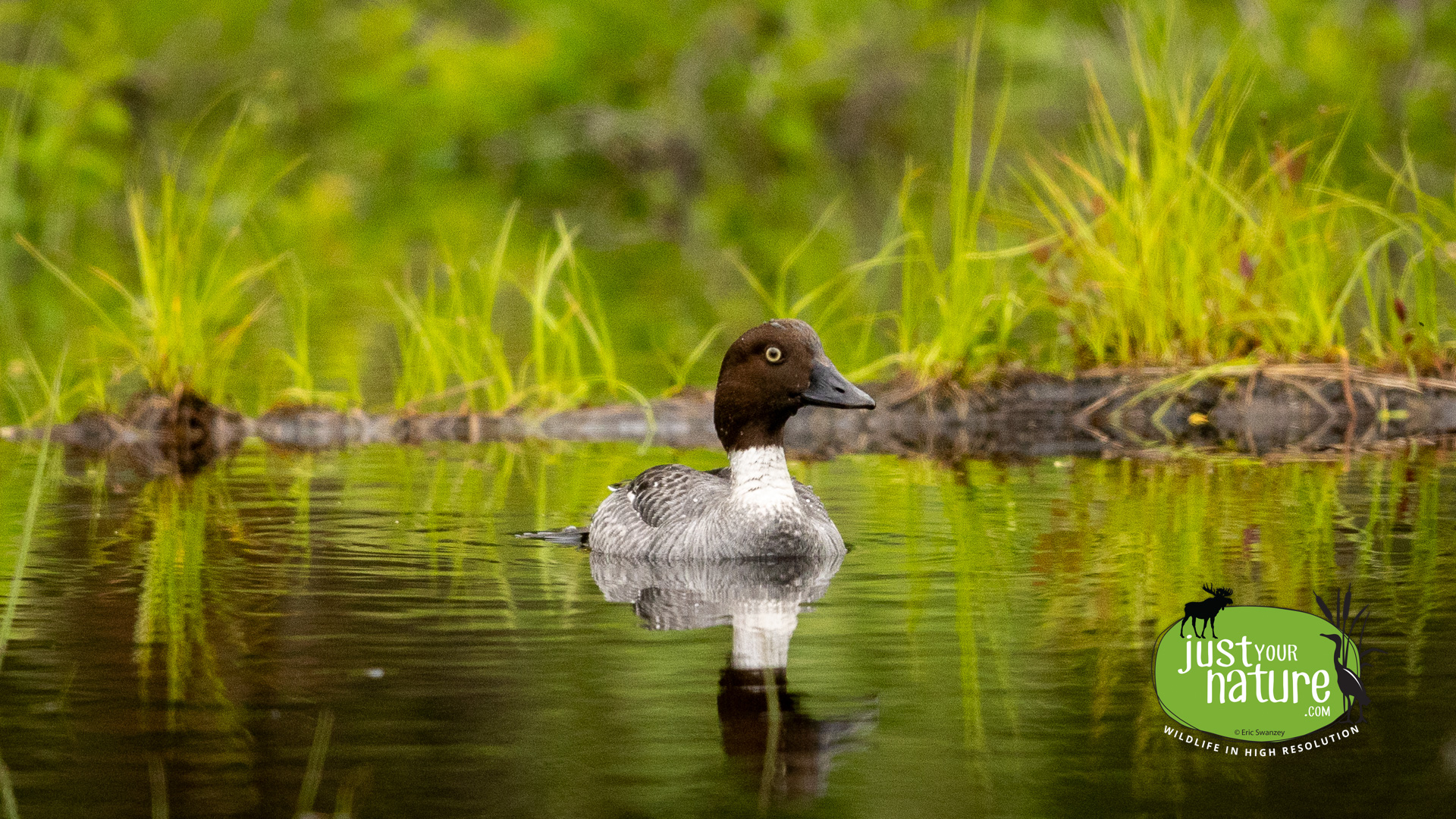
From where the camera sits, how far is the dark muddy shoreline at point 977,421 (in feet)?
34.7

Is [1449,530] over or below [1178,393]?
below

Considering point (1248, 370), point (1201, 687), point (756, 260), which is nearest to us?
point (1201, 687)

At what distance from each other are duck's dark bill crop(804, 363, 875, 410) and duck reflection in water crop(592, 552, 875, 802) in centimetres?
57

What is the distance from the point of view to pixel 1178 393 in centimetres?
1098

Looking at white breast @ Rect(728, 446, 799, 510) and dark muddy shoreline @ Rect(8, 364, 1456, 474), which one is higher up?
dark muddy shoreline @ Rect(8, 364, 1456, 474)

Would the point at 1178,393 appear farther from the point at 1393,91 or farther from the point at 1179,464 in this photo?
the point at 1393,91

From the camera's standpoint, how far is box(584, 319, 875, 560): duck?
7.10 metres

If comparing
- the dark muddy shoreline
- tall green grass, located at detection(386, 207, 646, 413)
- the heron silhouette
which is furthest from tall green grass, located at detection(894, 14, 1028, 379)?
the heron silhouette

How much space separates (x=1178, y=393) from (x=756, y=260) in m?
9.42

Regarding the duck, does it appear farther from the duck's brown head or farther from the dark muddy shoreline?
the dark muddy shoreline

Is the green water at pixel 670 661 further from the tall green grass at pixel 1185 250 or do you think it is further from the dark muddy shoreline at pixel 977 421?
the tall green grass at pixel 1185 250

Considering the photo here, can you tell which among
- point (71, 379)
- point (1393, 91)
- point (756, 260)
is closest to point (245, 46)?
point (756, 260)

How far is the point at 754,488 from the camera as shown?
7.20 meters

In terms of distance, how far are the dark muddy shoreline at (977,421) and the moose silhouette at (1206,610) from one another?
13.9 ft
